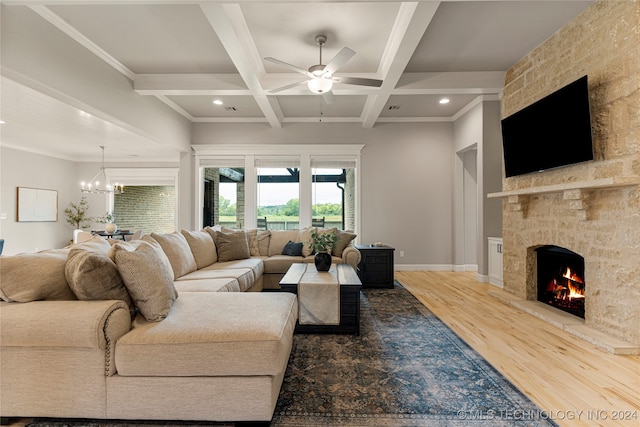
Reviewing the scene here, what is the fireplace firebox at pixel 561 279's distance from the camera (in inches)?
130

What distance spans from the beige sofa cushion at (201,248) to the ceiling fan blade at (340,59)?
263cm

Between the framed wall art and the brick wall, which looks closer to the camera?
the framed wall art

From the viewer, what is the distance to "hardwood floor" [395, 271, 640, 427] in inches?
71.2

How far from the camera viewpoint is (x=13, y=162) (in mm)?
6695

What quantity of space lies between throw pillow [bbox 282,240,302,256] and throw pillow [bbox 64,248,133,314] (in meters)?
3.20

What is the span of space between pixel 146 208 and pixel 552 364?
9.78 meters

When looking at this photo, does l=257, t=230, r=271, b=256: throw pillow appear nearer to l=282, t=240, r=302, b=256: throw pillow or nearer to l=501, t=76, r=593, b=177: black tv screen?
l=282, t=240, r=302, b=256: throw pillow

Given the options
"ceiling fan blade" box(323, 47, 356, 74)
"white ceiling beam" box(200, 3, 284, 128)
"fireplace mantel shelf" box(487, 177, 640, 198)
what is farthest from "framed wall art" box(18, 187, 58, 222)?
A: "fireplace mantel shelf" box(487, 177, 640, 198)

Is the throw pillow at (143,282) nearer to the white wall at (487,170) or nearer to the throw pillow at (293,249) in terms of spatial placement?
the throw pillow at (293,249)

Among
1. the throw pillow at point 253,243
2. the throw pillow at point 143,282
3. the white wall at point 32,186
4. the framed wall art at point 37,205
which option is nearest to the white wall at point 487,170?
the throw pillow at point 253,243

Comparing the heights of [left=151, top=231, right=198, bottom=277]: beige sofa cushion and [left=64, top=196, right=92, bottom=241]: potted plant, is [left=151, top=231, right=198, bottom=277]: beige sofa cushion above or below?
below

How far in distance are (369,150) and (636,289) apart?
456 centimetres

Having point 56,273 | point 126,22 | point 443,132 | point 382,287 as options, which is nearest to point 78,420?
point 56,273

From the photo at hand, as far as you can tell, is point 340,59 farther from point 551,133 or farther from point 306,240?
point 306,240
